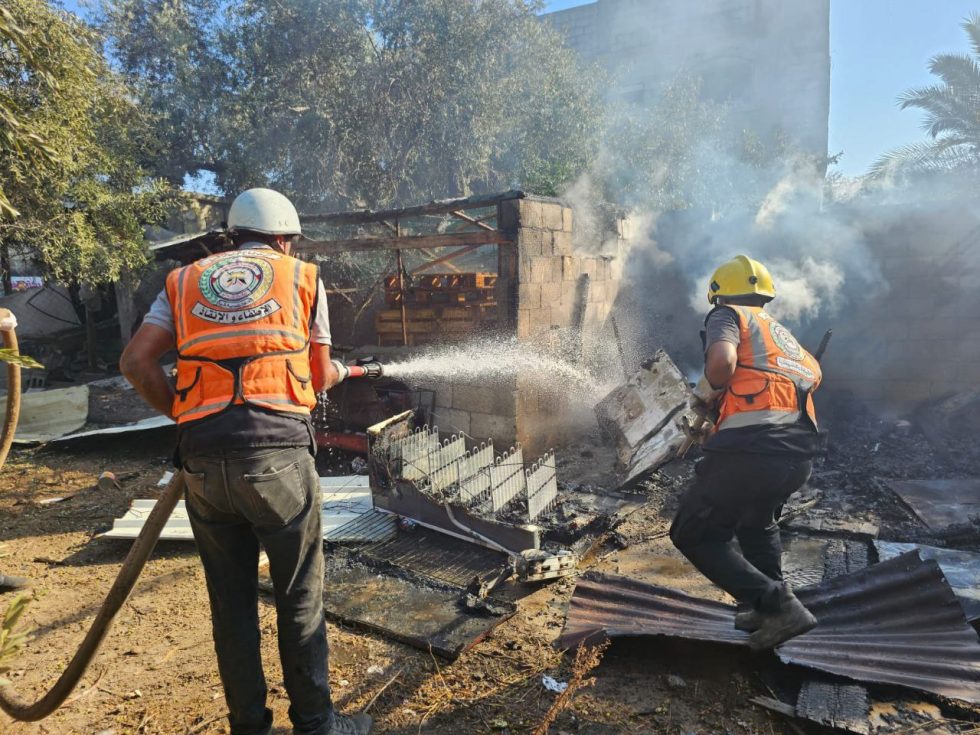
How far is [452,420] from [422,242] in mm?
2165

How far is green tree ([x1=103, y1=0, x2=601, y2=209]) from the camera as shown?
14.3 m

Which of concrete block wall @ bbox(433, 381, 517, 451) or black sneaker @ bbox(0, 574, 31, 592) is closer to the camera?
black sneaker @ bbox(0, 574, 31, 592)

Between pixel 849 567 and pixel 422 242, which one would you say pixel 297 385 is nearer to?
pixel 849 567

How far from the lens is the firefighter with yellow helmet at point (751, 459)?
3.08 m

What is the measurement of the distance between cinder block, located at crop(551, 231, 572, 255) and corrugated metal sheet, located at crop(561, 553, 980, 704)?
15.0 feet

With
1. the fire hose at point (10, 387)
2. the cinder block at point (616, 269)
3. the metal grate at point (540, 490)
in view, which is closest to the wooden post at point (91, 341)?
the cinder block at point (616, 269)

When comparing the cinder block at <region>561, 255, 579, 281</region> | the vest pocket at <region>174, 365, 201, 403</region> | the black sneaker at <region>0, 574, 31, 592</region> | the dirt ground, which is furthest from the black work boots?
the cinder block at <region>561, 255, 579, 281</region>

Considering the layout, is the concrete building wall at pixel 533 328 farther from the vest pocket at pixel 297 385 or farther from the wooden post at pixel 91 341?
the wooden post at pixel 91 341

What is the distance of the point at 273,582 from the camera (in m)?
2.54

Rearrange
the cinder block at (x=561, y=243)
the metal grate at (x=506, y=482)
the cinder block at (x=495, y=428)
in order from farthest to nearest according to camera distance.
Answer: the cinder block at (x=561, y=243) → the cinder block at (x=495, y=428) → the metal grate at (x=506, y=482)

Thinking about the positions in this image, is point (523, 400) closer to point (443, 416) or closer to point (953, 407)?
point (443, 416)

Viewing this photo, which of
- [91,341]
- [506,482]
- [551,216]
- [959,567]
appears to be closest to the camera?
[959,567]

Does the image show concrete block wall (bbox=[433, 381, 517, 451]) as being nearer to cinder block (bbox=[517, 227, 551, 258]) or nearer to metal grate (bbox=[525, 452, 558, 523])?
metal grate (bbox=[525, 452, 558, 523])

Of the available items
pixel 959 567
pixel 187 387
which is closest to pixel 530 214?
pixel 959 567
